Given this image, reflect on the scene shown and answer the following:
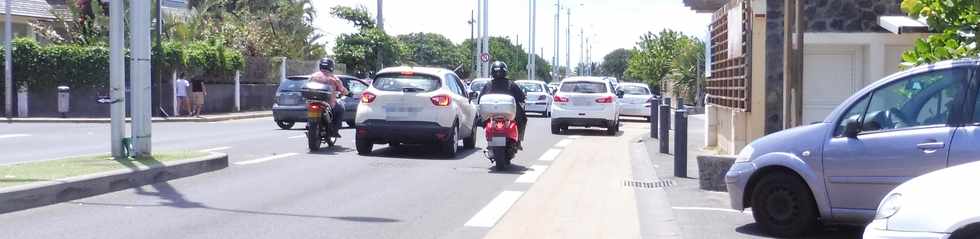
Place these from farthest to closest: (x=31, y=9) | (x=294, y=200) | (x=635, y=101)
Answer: (x=31, y=9), (x=635, y=101), (x=294, y=200)

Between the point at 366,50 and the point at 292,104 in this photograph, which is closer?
the point at 292,104

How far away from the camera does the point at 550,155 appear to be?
17.8 meters

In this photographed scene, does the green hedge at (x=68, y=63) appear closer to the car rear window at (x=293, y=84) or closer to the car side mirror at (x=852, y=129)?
the car rear window at (x=293, y=84)

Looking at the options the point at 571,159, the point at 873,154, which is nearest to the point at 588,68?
the point at 571,159

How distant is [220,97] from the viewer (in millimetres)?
37094

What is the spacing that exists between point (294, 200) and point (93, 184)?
189 centimetres

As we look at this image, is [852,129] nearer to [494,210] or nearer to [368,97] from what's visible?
[494,210]

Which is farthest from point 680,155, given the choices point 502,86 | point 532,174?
point 502,86

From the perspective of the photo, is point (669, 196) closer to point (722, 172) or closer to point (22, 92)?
point (722, 172)

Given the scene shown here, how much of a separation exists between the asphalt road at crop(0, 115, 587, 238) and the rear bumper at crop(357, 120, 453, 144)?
0.33 m

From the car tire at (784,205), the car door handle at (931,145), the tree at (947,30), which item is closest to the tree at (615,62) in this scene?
the tree at (947,30)

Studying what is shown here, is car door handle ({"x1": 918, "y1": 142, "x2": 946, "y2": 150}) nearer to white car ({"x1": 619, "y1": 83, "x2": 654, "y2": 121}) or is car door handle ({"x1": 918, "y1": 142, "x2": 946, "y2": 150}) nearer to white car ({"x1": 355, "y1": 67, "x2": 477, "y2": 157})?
white car ({"x1": 355, "y1": 67, "x2": 477, "y2": 157})

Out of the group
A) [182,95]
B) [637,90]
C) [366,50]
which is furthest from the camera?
[366,50]

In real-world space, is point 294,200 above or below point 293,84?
below
